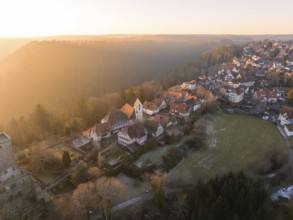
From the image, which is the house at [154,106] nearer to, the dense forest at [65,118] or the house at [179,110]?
the house at [179,110]

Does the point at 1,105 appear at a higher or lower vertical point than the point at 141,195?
lower

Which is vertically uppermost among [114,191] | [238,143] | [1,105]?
[114,191]

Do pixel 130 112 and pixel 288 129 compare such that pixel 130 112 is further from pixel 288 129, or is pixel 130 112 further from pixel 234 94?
pixel 288 129

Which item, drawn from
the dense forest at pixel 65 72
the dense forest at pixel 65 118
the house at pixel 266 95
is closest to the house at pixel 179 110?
the dense forest at pixel 65 118

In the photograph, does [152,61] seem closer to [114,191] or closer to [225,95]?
[225,95]

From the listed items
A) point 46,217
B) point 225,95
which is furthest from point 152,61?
point 46,217

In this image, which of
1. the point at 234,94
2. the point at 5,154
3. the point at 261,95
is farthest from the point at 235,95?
the point at 5,154

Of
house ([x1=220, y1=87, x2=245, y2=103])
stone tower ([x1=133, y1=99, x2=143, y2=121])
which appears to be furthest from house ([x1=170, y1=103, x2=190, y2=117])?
house ([x1=220, y1=87, x2=245, y2=103])
